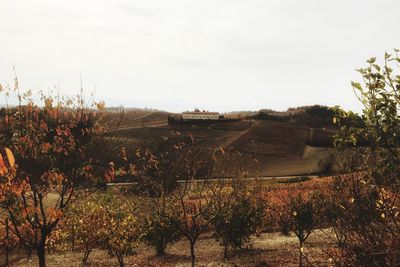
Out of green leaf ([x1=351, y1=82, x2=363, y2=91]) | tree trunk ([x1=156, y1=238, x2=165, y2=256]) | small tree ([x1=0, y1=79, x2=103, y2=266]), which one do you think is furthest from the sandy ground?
green leaf ([x1=351, y1=82, x2=363, y2=91])

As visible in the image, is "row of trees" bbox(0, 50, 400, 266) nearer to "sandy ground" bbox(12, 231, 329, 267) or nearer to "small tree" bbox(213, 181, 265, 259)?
"small tree" bbox(213, 181, 265, 259)

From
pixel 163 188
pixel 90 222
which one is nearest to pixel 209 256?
pixel 163 188

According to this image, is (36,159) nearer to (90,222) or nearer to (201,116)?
(90,222)

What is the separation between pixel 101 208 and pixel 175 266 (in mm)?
3986

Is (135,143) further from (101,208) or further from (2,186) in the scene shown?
(2,186)

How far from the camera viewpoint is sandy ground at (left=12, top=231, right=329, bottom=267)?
16.8 metres

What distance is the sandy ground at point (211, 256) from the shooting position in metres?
16.8

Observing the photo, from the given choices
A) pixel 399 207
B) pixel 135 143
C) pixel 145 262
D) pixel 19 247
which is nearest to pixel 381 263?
pixel 399 207

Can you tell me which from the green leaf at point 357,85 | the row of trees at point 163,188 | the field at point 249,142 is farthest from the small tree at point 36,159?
the field at point 249,142

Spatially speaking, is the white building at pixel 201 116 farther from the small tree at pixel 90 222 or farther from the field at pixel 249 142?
the small tree at pixel 90 222

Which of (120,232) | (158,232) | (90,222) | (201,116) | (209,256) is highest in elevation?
(201,116)

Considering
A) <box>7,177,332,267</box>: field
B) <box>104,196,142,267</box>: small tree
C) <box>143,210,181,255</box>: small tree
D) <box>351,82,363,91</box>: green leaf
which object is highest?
<box>351,82,363,91</box>: green leaf

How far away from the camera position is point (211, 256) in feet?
60.9

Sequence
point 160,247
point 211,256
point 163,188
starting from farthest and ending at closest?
point 160,247 < point 211,256 < point 163,188
